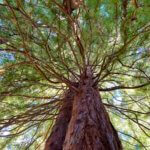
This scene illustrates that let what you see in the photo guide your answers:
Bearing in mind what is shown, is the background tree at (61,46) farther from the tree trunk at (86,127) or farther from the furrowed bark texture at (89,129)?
the furrowed bark texture at (89,129)

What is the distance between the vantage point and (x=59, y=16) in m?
2.31

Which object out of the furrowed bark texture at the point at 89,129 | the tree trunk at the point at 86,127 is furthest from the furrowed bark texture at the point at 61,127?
the furrowed bark texture at the point at 89,129

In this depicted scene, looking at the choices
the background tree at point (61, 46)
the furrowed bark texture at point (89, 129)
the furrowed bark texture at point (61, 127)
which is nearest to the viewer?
the furrowed bark texture at point (89, 129)

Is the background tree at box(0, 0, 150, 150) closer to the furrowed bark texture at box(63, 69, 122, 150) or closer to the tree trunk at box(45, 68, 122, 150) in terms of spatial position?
the tree trunk at box(45, 68, 122, 150)

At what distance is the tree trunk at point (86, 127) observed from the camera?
5.36ft

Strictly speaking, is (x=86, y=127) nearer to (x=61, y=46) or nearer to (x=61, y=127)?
(x=61, y=127)

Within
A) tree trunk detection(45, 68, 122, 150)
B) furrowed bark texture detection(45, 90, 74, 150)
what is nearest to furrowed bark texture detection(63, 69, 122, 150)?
tree trunk detection(45, 68, 122, 150)

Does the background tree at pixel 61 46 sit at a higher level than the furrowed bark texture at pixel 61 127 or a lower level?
higher

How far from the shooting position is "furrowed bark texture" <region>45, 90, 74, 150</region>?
7.29 feet

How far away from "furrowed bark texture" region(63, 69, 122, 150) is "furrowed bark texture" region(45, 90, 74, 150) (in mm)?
326

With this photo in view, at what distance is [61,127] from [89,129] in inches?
29.7

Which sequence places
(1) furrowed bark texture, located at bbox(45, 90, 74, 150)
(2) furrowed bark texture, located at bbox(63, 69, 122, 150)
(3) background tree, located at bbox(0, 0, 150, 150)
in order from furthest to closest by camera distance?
(1) furrowed bark texture, located at bbox(45, 90, 74, 150)
(3) background tree, located at bbox(0, 0, 150, 150)
(2) furrowed bark texture, located at bbox(63, 69, 122, 150)

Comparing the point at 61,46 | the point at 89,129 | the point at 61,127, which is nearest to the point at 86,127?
the point at 89,129

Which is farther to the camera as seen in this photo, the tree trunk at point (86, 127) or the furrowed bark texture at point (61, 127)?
the furrowed bark texture at point (61, 127)
